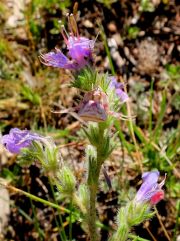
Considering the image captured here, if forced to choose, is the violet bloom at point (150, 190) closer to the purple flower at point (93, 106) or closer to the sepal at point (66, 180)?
the sepal at point (66, 180)

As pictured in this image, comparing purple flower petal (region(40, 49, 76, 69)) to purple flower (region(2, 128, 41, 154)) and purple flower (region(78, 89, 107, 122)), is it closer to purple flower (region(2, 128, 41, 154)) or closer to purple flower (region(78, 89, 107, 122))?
purple flower (region(78, 89, 107, 122))

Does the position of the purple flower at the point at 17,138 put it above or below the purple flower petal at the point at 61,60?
below

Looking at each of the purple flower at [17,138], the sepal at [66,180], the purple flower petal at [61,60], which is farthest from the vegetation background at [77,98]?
the purple flower petal at [61,60]

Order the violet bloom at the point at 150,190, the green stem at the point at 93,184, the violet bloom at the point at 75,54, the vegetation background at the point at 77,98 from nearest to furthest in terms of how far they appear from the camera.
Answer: the violet bloom at the point at 75,54 < the green stem at the point at 93,184 < the violet bloom at the point at 150,190 < the vegetation background at the point at 77,98

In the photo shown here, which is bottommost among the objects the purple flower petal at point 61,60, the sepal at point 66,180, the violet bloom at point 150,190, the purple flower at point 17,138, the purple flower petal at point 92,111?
the violet bloom at point 150,190

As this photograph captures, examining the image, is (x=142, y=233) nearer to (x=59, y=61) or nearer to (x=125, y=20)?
(x=59, y=61)

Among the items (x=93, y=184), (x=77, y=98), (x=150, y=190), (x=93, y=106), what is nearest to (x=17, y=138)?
(x=93, y=184)

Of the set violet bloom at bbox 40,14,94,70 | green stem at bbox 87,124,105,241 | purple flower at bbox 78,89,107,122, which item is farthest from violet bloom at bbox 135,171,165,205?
violet bloom at bbox 40,14,94,70

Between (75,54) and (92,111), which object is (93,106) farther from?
(75,54)
